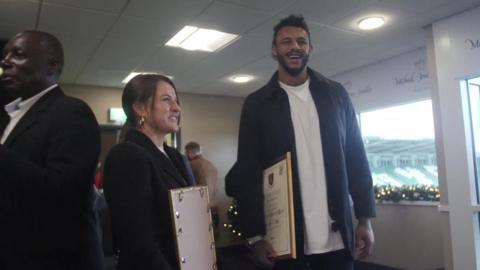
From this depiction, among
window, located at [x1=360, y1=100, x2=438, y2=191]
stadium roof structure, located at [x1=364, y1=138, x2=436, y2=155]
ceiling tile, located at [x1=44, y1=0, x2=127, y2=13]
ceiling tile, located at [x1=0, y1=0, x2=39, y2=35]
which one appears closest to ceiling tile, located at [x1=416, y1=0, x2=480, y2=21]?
window, located at [x1=360, y1=100, x2=438, y2=191]

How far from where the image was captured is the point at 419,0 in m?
2.94

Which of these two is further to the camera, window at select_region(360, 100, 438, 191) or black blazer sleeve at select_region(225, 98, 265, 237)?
window at select_region(360, 100, 438, 191)

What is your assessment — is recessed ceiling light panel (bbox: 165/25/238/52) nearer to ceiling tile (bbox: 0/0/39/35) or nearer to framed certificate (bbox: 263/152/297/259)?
ceiling tile (bbox: 0/0/39/35)

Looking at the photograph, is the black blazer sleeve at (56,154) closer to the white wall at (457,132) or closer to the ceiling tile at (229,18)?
the ceiling tile at (229,18)

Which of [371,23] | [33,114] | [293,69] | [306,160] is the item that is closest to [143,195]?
[33,114]

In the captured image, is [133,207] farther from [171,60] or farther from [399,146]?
[399,146]

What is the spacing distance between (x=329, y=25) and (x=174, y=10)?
1377mm

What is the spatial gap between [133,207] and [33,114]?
1.29 ft

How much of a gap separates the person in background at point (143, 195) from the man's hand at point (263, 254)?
26 centimetres

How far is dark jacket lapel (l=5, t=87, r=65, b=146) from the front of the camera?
3.38 ft

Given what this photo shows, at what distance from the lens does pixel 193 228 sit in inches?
41.8

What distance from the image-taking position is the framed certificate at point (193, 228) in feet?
3.37

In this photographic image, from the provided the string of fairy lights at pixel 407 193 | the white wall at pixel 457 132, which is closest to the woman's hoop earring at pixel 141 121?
the string of fairy lights at pixel 407 193

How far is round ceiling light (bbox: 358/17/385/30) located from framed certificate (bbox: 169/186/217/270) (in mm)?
2728
